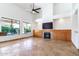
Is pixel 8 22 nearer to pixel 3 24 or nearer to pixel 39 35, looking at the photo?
pixel 3 24

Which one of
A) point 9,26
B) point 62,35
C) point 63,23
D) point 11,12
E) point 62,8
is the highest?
point 62,8

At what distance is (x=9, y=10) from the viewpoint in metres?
8.86

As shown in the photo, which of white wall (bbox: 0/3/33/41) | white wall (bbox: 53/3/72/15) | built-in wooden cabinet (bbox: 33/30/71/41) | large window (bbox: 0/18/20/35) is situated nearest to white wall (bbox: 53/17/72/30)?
built-in wooden cabinet (bbox: 33/30/71/41)

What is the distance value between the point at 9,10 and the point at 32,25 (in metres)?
6.20

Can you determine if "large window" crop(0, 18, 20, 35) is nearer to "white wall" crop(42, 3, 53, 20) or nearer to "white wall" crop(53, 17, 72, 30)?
"white wall" crop(42, 3, 53, 20)

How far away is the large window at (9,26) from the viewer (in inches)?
335

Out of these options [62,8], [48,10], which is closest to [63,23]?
[62,8]

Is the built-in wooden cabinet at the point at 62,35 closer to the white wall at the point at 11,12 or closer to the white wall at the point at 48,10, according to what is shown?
the white wall at the point at 48,10

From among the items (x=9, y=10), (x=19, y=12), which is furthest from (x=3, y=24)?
(x=19, y=12)

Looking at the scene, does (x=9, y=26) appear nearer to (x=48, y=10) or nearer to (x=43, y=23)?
(x=43, y=23)

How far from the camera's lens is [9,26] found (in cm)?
948

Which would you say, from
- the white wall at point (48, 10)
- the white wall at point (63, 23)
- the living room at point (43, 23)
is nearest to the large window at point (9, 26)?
the living room at point (43, 23)

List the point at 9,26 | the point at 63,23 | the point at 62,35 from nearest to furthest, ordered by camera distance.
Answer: the point at 9,26 → the point at 62,35 → the point at 63,23

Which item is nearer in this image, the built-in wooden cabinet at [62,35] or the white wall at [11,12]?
the white wall at [11,12]
